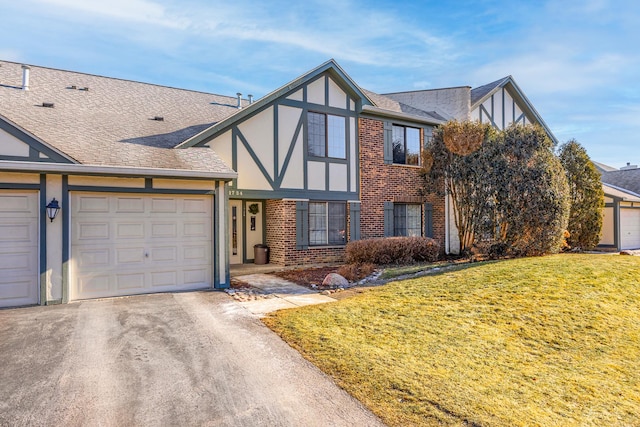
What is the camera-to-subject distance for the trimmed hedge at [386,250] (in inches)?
470

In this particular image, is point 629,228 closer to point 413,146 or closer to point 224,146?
point 413,146

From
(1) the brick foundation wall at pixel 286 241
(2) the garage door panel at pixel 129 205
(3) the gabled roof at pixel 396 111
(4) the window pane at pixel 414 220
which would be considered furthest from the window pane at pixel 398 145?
(2) the garage door panel at pixel 129 205

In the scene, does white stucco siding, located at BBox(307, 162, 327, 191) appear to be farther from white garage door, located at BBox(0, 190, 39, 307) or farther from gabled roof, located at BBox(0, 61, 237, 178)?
white garage door, located at BBox(0, 190, 39, 307)

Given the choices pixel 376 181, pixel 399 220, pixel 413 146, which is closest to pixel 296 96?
pixel 376 181

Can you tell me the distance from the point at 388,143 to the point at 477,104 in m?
6.08

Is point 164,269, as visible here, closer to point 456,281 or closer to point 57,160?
point 57,160

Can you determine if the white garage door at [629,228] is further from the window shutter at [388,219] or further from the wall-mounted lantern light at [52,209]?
the wall-mounted lantern light at [52,209]

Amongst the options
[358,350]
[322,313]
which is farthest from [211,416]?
[322,313]

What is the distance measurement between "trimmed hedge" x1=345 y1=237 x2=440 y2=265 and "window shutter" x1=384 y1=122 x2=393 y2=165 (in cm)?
329

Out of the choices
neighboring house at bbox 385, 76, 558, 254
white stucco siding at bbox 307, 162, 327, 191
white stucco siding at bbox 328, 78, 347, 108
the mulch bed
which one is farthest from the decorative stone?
neighboring house at bbox 385, 76, 558, 254

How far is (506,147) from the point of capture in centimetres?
Answer: 1190

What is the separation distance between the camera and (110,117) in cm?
1073

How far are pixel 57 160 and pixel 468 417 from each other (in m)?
8.43

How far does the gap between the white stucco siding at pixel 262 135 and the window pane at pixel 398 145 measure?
5.22m
